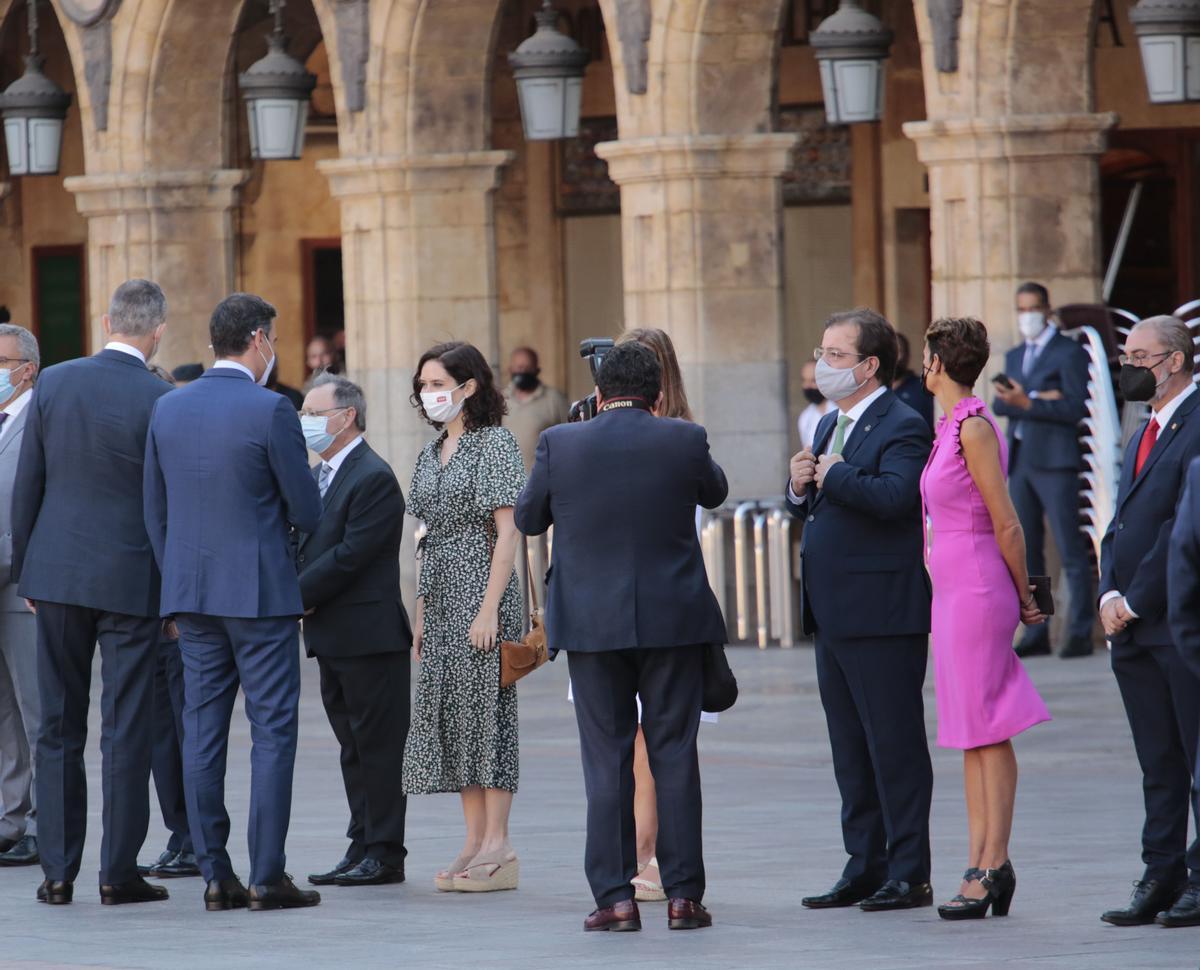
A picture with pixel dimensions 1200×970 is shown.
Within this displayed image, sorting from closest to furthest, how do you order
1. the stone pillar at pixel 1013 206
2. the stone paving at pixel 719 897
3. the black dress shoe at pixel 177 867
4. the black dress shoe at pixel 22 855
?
the stone paving at pixel 719 897, the black dress shoe at pixel 177 867, the black dress shoe at pixel 22 855, the stone pillar at pixel 1013 206

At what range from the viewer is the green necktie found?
847 cm

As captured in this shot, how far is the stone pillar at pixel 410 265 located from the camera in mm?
18031

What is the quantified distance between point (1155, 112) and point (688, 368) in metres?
4.01

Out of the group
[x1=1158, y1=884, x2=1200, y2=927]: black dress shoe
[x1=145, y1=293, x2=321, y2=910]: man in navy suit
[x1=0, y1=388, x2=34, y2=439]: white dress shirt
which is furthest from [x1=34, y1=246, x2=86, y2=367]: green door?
[x1=1158, y1=884, x2=1200, y2=927]: black dress shoe

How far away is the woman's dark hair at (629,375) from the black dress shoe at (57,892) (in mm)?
2252

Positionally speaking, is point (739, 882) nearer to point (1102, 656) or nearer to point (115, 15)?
point (1102, 656)

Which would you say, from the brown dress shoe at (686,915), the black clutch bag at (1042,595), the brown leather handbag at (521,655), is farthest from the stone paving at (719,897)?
the black clutch bag at (1042,595)

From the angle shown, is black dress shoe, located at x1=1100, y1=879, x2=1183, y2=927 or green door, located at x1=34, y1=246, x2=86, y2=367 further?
green door, located at x1=34, y1=246, x2=86, y2=367

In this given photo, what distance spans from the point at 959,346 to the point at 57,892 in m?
3.13

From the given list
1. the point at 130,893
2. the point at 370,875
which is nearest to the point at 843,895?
the point at 370,875

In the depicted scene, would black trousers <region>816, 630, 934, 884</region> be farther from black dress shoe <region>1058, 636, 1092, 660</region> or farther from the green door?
the green door

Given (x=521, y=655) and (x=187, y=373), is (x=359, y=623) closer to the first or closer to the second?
(x=521, y=655)

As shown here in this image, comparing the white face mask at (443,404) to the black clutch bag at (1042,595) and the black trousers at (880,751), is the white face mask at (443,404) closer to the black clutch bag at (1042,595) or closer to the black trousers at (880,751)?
the black trousers at (880,751)

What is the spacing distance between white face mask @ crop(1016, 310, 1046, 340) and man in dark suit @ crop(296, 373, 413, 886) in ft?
20.0
